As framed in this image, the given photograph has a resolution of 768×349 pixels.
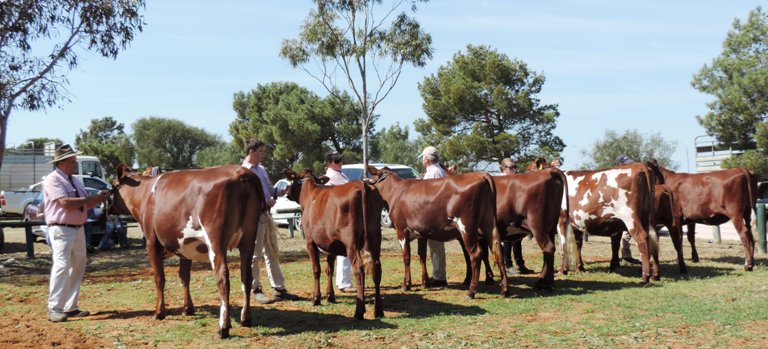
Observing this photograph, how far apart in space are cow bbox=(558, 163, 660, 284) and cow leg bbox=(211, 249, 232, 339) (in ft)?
19.5

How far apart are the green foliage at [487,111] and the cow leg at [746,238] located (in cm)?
3402

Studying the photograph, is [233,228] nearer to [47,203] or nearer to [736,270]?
[47,203]

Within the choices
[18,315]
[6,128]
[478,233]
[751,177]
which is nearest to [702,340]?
[478,233]

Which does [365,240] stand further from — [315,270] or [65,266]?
[65,266]

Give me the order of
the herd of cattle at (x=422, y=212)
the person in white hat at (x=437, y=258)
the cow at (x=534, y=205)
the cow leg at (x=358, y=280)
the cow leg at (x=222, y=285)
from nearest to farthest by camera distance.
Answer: the cow leg at (x=222, y=285), the herd of cattle at (x=422, y=212), the cow leg at (x=358, y=280), the cow at (x=534, y=205), the person in white hat at (x=437, y=258)

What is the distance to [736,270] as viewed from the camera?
12.4m

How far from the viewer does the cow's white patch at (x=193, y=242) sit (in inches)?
314

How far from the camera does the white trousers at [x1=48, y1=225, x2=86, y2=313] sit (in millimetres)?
8789

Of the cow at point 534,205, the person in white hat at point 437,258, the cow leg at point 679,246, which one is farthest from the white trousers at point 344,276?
the cow leg at point 679,246

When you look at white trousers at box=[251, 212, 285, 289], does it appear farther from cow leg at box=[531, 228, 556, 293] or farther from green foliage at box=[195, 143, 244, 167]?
green foliage at box=[195, 143, 244, 167]

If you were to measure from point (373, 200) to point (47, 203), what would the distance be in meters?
4.10

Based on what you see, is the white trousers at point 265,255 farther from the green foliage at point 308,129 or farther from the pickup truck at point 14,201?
the green foliage at point 308,129

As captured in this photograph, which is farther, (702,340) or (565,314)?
(565,314)

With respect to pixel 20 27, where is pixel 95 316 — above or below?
below
